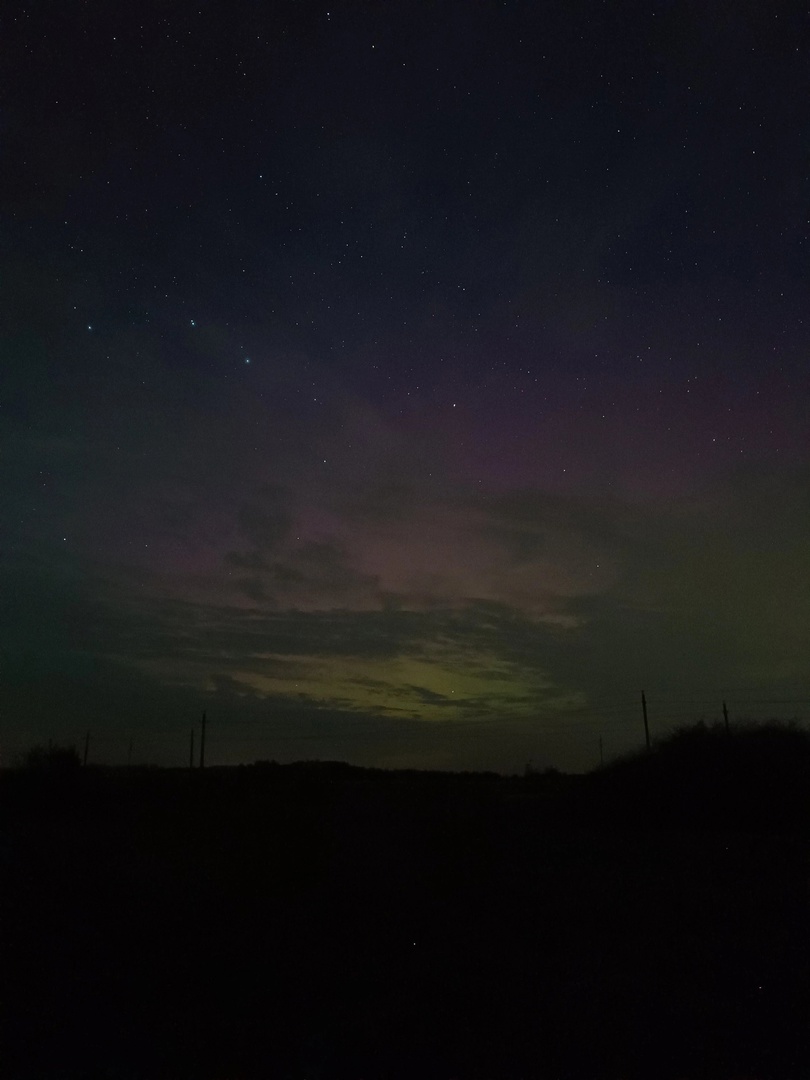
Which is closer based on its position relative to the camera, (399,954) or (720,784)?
(399,954)

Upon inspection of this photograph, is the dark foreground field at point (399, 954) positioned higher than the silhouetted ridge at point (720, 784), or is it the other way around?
the silhouetted ridge at point (720, 784)

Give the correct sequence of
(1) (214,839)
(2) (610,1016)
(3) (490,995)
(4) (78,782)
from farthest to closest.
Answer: (4) (78,782), (1) (214,839), (3) (490,995), (2) (610,1016)

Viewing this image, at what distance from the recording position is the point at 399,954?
10.7m

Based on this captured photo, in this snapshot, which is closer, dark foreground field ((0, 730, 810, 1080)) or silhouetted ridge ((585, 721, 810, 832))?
dark foreground field ((0, 730, 810, 1080))

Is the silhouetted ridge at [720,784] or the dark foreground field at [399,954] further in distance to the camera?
the silhouetted ridge at [720,784]

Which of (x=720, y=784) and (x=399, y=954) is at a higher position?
(x=720, y=784)

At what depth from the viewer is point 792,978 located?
9867 millimetres

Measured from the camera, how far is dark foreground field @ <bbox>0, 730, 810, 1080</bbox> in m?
7.63

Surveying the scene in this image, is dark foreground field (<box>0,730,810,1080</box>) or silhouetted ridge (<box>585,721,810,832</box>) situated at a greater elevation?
silhouetted ridge (<box>585,721,810,832</box>)

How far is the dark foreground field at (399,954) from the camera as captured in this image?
7633 mm

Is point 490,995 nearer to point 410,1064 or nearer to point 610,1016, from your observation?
point 610,1016

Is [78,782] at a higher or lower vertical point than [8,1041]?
higher

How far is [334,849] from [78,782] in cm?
1926

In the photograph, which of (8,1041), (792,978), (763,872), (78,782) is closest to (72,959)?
(8,1041)
